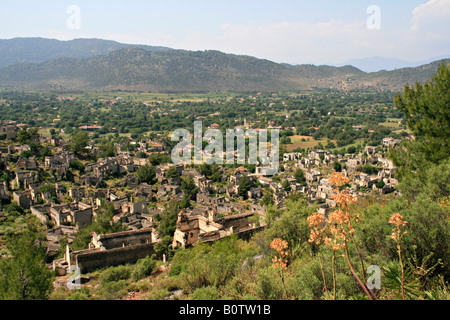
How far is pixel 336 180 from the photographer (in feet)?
8.17

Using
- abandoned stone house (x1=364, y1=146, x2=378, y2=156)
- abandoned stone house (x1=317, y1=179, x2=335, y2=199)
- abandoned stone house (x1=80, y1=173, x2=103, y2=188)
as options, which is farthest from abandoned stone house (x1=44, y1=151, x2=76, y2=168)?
abandoned stone house (x1=364, y1=146, x2=378, y2=156)

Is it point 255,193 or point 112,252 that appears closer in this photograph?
point 112,252

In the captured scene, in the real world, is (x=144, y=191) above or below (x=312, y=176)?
above

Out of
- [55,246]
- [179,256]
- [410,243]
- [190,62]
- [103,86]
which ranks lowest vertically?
[55,246]

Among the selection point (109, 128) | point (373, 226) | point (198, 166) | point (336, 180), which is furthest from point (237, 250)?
point (109, 128)

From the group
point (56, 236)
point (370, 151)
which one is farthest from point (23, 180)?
point (370, 151)

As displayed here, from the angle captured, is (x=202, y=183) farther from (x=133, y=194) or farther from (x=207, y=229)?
(x=207, y=229)

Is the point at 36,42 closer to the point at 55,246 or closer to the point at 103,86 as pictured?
the point at 103,86

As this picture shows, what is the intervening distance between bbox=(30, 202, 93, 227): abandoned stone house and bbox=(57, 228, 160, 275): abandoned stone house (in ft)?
22.3

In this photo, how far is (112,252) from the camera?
1016cm

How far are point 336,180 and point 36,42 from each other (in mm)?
201572

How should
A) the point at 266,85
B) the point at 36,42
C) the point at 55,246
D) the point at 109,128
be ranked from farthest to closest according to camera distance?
the point at 36,42 < the point at 266,85 < the point at 109,128 < the point at 55,246

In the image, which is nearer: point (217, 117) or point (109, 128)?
point (109, 128)

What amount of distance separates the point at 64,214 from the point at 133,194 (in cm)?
712
